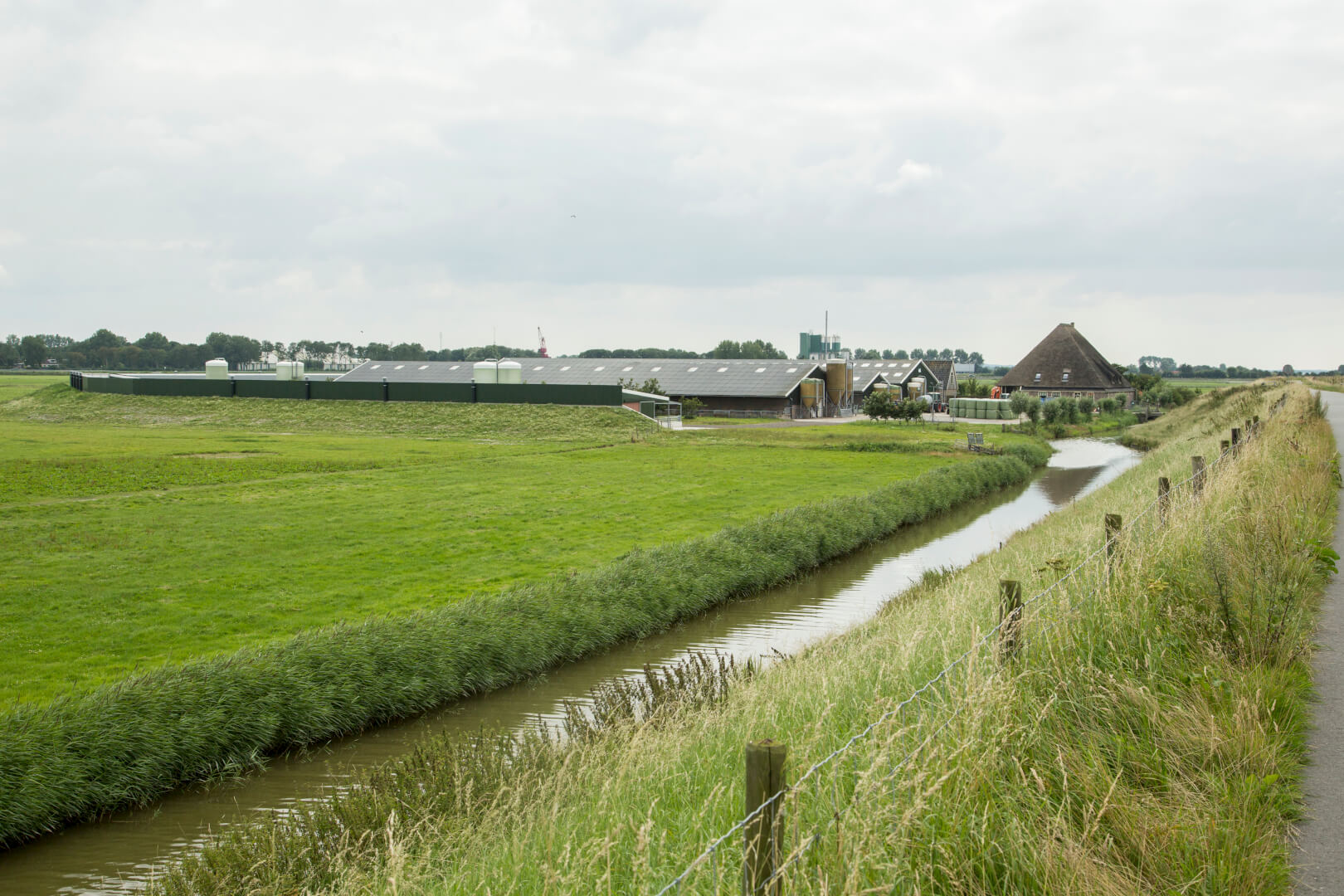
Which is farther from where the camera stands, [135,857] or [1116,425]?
[1116,425]

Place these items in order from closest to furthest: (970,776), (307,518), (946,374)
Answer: (970,776)
(307,518)
(946,374)

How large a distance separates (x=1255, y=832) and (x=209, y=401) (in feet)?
202

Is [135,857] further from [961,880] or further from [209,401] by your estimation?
[209,401]

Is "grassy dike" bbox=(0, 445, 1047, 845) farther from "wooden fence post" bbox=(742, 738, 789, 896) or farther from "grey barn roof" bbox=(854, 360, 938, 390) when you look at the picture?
"grey barn roof" bbox=(854, 360, 938, 390)

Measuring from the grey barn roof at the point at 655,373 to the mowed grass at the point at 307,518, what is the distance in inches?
834

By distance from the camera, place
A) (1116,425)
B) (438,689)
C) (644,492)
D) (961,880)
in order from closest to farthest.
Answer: (961,880) < (438,689) < (644,492) < (1116,425)

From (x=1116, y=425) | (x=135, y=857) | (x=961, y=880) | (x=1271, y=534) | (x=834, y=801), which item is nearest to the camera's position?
(x=961, y=880)

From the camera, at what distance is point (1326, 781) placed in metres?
5.21

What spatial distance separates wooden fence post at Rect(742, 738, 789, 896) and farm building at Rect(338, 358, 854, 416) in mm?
62811

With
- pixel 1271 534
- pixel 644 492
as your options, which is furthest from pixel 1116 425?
pixel 1271 534

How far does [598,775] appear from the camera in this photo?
21.9 feet

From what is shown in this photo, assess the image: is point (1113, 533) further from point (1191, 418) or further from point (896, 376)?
point (896, 376)

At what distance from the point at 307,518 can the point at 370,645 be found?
38.6 ft

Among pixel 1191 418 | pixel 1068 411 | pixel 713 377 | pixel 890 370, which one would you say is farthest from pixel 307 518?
pixel 890 370
